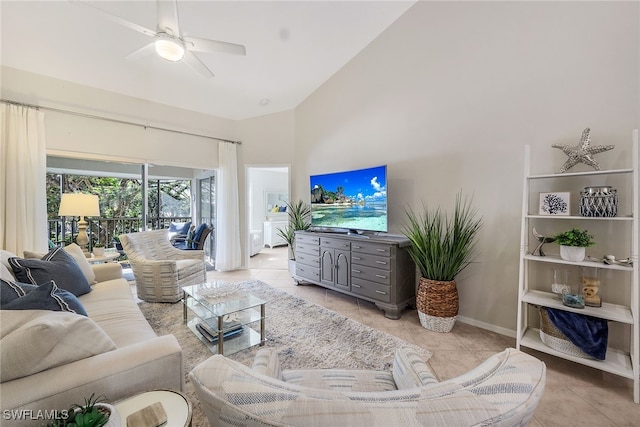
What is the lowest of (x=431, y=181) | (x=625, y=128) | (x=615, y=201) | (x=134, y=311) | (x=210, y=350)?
(x=210, y=350)

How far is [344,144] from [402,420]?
389cm

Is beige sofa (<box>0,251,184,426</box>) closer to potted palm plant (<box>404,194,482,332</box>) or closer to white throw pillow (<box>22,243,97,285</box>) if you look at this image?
white throw pillow (<box>22,243,97,285</box>)

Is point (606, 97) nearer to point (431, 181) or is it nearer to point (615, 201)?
point (615, 201)

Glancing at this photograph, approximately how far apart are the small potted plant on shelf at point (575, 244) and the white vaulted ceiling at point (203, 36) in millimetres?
3042

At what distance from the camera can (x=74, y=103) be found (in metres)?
3.53

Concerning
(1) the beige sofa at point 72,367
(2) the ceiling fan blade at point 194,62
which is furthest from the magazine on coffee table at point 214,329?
(2) the ceiling fan blade at point 194,62

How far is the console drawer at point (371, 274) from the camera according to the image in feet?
9.43

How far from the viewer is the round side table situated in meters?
0.89

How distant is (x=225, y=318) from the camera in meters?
2.41

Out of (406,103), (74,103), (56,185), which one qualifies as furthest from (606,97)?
(56,185)

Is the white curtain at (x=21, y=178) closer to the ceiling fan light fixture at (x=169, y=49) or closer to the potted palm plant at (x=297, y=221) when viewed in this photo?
the ceiling fan light fixture at (x=169, y=49)

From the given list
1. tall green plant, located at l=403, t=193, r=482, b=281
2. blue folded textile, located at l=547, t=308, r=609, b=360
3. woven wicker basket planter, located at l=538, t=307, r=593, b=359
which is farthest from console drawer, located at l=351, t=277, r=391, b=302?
blue folded textile, located at l=547, t=308, r=609, b=360

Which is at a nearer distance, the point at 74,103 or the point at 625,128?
the point at 625,128

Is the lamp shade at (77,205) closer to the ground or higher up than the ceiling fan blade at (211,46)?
closer to the ground
